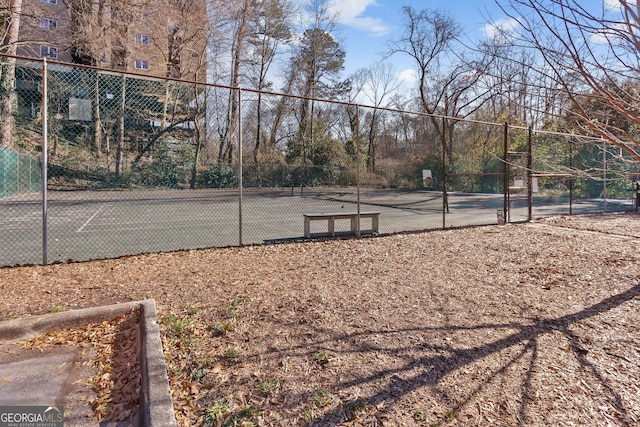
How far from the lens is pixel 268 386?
2.18 m

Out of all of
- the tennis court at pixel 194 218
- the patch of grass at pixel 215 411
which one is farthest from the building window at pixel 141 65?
the patch of grass at pixel 215 411

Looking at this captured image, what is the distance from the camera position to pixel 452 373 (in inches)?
91.7

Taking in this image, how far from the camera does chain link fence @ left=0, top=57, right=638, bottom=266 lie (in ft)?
30.3

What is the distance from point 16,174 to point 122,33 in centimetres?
879

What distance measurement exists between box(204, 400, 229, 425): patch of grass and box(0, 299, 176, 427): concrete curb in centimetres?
18

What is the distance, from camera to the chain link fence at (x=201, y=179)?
924 centimetres

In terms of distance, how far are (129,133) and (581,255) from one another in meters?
20.0

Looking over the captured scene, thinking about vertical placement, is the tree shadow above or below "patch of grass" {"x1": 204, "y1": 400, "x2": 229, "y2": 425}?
above

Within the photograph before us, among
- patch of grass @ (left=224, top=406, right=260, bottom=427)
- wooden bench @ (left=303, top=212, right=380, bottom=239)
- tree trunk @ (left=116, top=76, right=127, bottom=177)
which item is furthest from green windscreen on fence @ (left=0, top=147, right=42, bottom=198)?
patch of grass @ (left=224, top=406, right=260, bottom=427)

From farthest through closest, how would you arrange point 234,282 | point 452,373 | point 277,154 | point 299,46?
point 299,46 → point 277,154 → point 234,282 → point 452,373

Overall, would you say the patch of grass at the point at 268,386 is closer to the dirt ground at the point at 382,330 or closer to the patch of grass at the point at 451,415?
the dirt ground at the point at 382,330

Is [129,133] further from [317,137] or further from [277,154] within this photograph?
[317,137]

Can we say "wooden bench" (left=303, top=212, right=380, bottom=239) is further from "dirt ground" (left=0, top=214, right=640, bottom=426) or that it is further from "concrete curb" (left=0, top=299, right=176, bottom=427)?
"concrete curb" (left=0, top=299, right=176, bottom=427)

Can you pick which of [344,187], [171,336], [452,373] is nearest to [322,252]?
[171,336]
